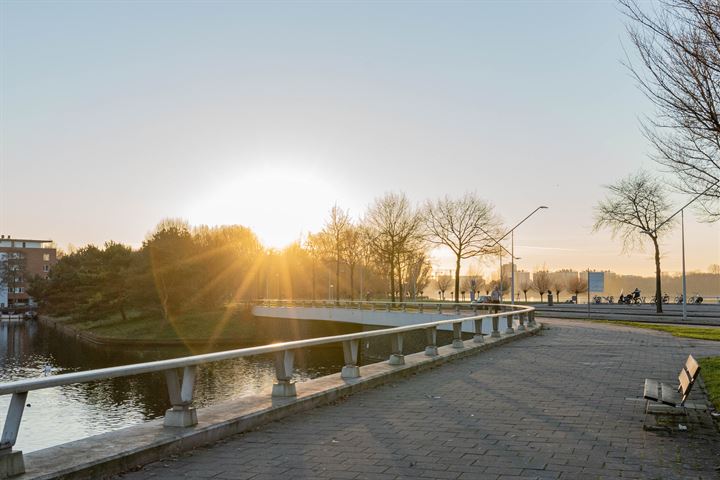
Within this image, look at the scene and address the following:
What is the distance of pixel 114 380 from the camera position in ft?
127

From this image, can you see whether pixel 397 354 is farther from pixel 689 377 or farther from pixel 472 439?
pixel 689 377

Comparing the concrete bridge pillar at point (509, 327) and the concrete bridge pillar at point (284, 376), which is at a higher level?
the concrete bridge pillar at point (284, 376)

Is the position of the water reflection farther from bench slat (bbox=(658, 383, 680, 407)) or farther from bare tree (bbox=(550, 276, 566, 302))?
bare tree (bbox=(550, 276, 566, 302))

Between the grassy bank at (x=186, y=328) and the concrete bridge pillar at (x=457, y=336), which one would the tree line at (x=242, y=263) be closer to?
the grassy bank at (x=186, y=328)

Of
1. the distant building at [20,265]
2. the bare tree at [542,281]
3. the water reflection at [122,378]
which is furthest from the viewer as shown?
the distant building at [20,265]

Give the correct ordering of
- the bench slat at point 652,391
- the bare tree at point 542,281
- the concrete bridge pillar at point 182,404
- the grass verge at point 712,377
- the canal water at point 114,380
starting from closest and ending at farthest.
→ the concrete bridge pillar at point 182,404 → the bench slat at point 652,391 → the grass verge at point 712,377 → the canal water at point 114,380 → the bare tree at point 542,281

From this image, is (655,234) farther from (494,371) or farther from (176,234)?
(176,234)

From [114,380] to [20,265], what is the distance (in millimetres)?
117371

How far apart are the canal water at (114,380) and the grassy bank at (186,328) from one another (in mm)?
1808

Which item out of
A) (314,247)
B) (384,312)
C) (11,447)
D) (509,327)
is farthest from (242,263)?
(11,447)

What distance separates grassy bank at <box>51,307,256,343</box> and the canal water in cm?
181

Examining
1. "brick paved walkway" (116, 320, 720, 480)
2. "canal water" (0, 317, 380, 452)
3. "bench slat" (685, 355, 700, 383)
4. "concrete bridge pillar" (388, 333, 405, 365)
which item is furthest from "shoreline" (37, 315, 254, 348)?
"bench slat" (685, 355, 700, 383)

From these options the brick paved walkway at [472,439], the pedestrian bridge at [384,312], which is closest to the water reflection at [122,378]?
the pedestrian bridge at [384,312]

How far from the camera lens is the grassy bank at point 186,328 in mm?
63438
